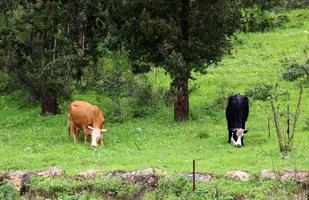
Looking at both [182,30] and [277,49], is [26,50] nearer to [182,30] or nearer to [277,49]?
[182,30]

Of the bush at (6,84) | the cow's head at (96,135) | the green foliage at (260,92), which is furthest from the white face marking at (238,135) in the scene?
the bush at (6,84)

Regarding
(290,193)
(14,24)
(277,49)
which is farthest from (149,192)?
(277,49)

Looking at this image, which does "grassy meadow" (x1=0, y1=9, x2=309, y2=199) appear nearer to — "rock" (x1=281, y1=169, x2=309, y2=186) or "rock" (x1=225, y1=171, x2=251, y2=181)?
"rock" (x1=225, y1=171, x2=251, y2=181)

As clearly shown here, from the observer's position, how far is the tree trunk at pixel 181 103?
75.1 ft

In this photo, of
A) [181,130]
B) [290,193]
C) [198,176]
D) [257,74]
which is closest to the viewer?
[290,193]

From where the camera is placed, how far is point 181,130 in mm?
21531

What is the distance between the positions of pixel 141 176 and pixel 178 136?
5.03 m

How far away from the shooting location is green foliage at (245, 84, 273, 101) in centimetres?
2475

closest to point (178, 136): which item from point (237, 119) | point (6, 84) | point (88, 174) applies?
point (237, 119)

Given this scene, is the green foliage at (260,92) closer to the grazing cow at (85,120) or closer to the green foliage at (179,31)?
the green foliage at (179,31)

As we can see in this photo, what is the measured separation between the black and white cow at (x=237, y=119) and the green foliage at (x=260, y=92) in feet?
13.7

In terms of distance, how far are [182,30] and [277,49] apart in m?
11.1

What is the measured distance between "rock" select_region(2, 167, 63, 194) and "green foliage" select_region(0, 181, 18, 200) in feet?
1.68

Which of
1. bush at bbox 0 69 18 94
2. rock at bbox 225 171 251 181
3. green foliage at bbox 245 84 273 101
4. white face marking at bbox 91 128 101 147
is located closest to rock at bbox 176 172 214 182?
rock at bbox 225 171 251 181
